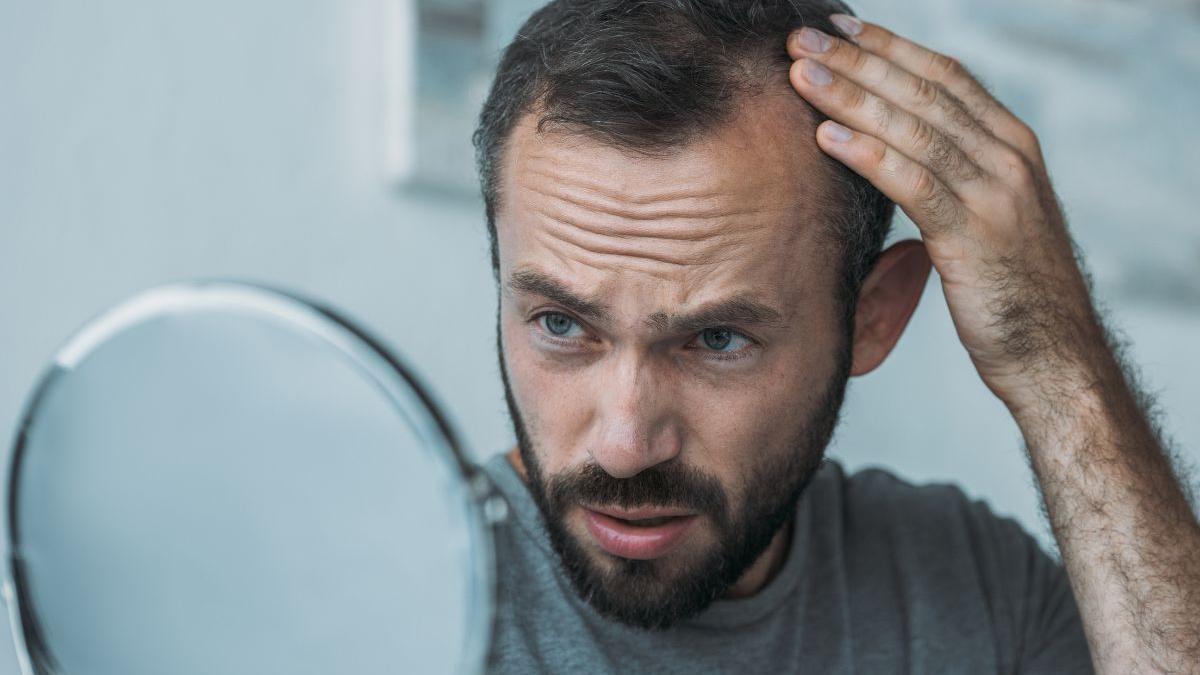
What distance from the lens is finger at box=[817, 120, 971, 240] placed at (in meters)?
1.21

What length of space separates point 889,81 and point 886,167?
9 centimetres

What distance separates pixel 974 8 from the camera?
2.52m

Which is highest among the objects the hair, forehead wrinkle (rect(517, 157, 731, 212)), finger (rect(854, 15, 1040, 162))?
finger (rect(854, 15, 1040, 162))

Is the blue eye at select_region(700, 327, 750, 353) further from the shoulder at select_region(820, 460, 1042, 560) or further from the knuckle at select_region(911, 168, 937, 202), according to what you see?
the shoulder at select_region(820, 460, 1042, 560)

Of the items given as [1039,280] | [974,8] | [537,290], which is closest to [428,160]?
[537,290]

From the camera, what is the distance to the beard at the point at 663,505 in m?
1.18

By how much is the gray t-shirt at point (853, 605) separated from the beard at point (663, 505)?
5cm

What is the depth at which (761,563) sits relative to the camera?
1.40 meters

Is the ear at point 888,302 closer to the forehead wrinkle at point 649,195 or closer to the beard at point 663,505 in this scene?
the beard at point 663,505

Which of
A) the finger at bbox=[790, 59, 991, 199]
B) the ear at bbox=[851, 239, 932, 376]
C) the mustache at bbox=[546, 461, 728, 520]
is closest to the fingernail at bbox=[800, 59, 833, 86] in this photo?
the finger at bbox=[790, 59, 991, 199]

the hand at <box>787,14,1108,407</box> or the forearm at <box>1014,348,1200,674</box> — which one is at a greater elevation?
the hand at <box>787,14,1108,407</box>

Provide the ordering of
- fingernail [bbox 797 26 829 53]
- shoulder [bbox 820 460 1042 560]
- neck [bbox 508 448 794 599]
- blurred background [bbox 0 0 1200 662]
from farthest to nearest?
1. blurred background [bbox 0 0 1200 662]
2. shoulder [bbox 820 460 1042 560]
3. neck [bbox 508 448 794 599]
4. fingernail [bbox 797 26 829 53]

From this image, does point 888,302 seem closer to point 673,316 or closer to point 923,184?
point 923,184

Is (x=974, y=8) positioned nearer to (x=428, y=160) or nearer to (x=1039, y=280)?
(x=428, y=160)
